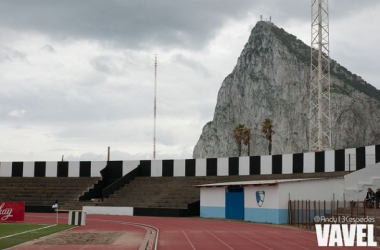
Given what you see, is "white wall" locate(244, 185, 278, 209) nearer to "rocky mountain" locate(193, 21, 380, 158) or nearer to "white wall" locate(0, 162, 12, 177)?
"white wall" locate(0, 162, 12, 177)

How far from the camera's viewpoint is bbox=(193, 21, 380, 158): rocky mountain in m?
162

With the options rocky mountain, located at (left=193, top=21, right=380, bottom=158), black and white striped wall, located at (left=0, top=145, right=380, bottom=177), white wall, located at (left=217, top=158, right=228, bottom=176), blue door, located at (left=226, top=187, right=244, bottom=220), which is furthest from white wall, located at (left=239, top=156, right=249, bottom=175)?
rocky mountain, located at (left=193, top=21, right=380, bottom=158)

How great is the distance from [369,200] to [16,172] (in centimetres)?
4244

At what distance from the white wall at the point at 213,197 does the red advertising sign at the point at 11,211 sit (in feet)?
51.5

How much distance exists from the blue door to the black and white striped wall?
8.84 m

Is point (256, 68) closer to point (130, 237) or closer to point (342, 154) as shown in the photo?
point (342, 154)

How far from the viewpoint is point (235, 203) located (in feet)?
136

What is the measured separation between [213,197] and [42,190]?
67.6ft

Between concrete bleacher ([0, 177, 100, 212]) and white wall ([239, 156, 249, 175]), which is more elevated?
white wall ([239, 156, 249, 175])

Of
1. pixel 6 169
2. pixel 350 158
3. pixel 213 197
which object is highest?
pixel 350 158

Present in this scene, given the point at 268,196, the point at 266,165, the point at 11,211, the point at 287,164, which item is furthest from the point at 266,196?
the point at 11,211

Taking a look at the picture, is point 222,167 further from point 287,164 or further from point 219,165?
point 287,164

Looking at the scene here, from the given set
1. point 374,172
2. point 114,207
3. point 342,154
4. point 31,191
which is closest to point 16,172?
point 31,191

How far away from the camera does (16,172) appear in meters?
60.2
